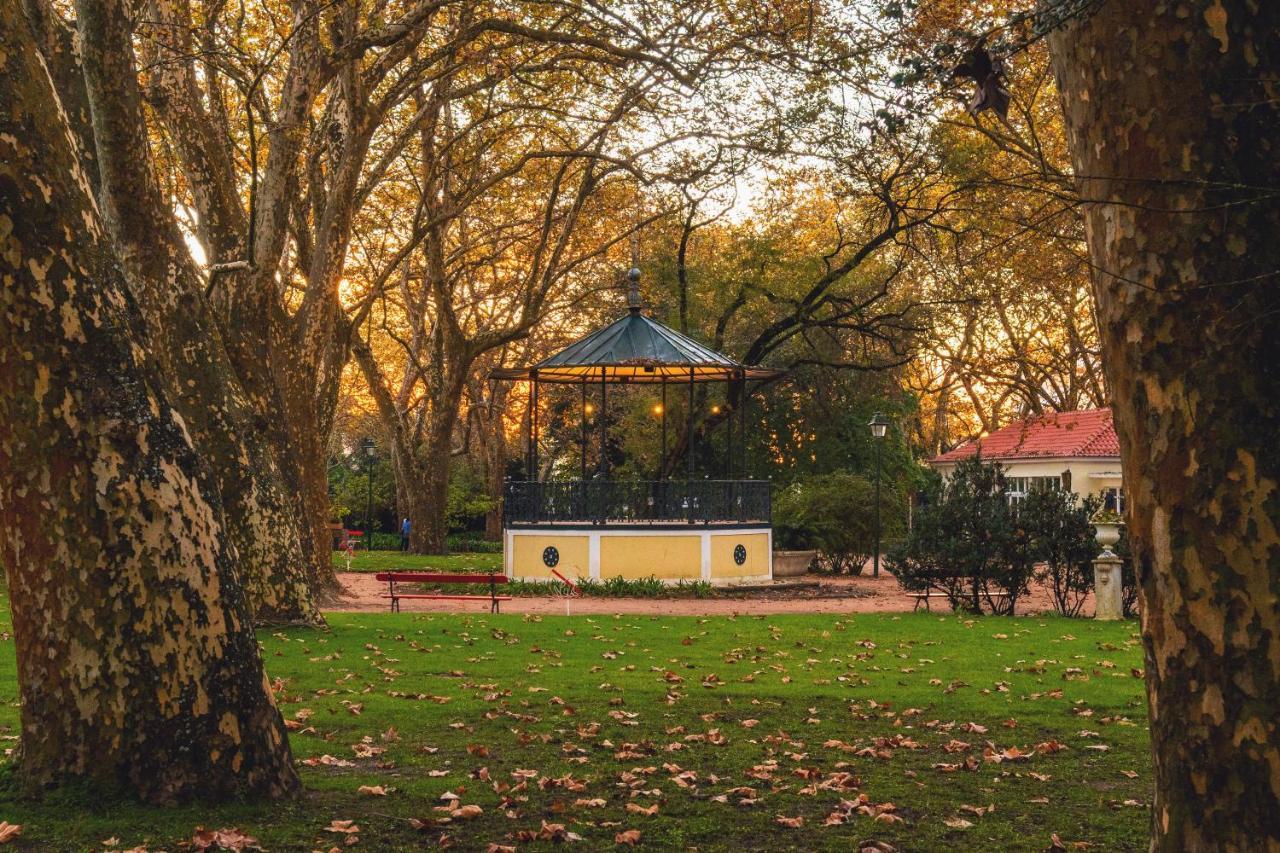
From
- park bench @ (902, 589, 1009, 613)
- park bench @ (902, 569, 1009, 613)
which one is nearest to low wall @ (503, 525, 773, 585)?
park bench @ (902, 589, 1009, 613)

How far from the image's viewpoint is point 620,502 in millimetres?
24828

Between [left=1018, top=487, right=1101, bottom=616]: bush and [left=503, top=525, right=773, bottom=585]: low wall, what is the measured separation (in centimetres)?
717

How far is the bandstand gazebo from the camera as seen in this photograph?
951 inches

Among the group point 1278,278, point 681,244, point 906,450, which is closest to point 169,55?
point 1278,278

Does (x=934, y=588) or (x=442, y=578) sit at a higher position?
(x=442, y=578)

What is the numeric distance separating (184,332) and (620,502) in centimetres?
1295

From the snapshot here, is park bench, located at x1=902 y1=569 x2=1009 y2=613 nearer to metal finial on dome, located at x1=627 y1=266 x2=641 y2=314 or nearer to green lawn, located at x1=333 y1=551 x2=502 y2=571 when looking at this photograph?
metal finial on dome, located at x1=627 y1=266 x2=641 y2=314

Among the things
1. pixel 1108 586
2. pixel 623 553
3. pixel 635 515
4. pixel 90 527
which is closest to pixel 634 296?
pixel 635 515

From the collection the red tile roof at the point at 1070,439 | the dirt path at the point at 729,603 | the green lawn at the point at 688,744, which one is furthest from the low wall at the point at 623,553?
the red tile roof at the point at 1070,439

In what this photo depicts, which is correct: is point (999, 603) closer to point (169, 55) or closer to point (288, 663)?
point (288, 663)

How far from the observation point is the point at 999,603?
61.7 feet

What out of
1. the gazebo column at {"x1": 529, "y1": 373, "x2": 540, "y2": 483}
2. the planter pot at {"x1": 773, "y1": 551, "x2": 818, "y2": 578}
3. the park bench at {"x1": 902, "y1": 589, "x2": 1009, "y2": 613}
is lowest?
the park bench at {"x1": 902, "y1": 589, "x2": 1009, "y2": 613}

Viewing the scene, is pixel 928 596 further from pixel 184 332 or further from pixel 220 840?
pixel 220 840

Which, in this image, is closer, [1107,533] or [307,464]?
[1107,533]
